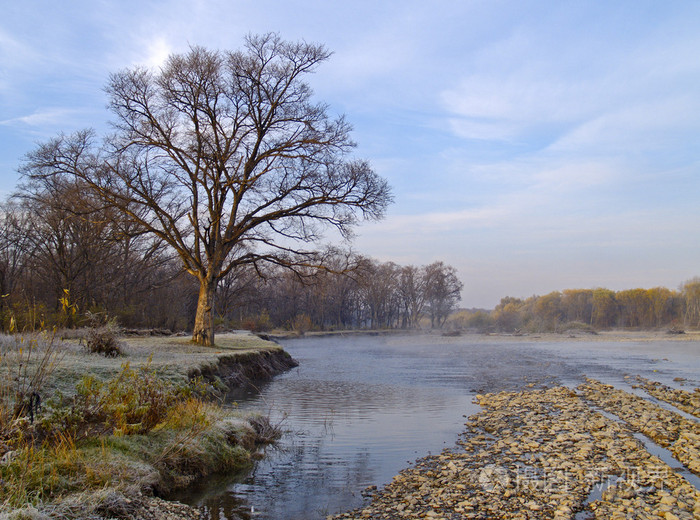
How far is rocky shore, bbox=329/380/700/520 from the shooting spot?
18.5 feet

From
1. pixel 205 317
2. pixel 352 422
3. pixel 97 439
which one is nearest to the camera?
pixel 97 439

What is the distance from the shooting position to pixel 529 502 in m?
5.83

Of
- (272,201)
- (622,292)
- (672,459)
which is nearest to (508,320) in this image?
(622,292)

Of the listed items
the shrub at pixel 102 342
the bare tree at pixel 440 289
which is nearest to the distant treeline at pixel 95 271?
the shrub at pixel 102 342

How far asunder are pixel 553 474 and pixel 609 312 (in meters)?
98.9

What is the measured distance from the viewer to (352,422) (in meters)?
11.0

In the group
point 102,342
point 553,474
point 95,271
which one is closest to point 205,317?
point 102,342

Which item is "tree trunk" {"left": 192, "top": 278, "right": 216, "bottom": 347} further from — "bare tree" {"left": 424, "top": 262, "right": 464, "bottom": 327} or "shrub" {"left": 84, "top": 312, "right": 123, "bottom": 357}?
"bare tree" {"left": 424, "top": 262, "right": 464, "bottom": 327}

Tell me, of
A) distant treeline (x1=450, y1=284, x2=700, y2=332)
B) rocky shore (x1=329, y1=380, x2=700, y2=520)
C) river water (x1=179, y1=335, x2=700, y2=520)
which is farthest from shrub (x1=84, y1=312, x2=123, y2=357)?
distant treeline (x1=450, y1=284, x2=700, y2=332)

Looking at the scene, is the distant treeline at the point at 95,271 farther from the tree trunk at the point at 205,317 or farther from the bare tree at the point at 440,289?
the bare tree at the point at 440,289

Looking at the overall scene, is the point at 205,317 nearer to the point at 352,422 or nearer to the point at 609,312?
the point at 352,422

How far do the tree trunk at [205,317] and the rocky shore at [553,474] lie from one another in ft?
44.3

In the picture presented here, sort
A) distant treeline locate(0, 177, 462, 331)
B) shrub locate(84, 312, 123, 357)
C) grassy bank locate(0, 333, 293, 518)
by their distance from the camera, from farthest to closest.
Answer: distant treeline locate(0, 177, 462, 331) → shrub locate(84, 312, 123, 357) → grassy bank locate(0, 333, 293, 518)

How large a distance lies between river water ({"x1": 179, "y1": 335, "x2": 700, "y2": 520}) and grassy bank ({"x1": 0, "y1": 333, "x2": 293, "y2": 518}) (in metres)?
0.51
